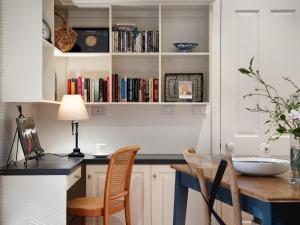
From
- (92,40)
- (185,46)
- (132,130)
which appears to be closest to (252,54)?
(185,46)

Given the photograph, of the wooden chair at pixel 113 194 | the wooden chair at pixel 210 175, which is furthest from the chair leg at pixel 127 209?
the wooden chair at pixel 210 175

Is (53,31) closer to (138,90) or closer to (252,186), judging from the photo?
(138,90)

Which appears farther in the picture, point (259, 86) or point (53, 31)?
point (259, 86)

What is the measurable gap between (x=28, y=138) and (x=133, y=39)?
1351mm

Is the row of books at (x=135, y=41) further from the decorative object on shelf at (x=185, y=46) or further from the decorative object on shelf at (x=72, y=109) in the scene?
the decorative object on shelf at (x=72, y=109)

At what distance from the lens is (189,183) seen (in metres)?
2.43

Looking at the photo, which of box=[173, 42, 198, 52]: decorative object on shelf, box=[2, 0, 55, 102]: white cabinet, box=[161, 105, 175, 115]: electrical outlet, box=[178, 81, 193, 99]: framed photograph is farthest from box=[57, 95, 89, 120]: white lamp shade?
box=[173, 42, 198, 52]: decorative object on shelf

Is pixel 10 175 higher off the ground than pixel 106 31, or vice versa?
pixel 106 31

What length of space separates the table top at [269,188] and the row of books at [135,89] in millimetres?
1832

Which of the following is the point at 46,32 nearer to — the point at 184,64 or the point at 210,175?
the point at 184,64

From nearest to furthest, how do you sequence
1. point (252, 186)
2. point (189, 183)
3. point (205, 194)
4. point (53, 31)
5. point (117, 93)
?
point (252, 186) < point (205, 194) < point (189, 183) < point (53, 31) < point (117, 93)

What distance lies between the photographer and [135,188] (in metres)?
3.60

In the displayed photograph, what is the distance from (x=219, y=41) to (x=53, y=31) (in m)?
1.53

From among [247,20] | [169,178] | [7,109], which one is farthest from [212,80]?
[7,109]
